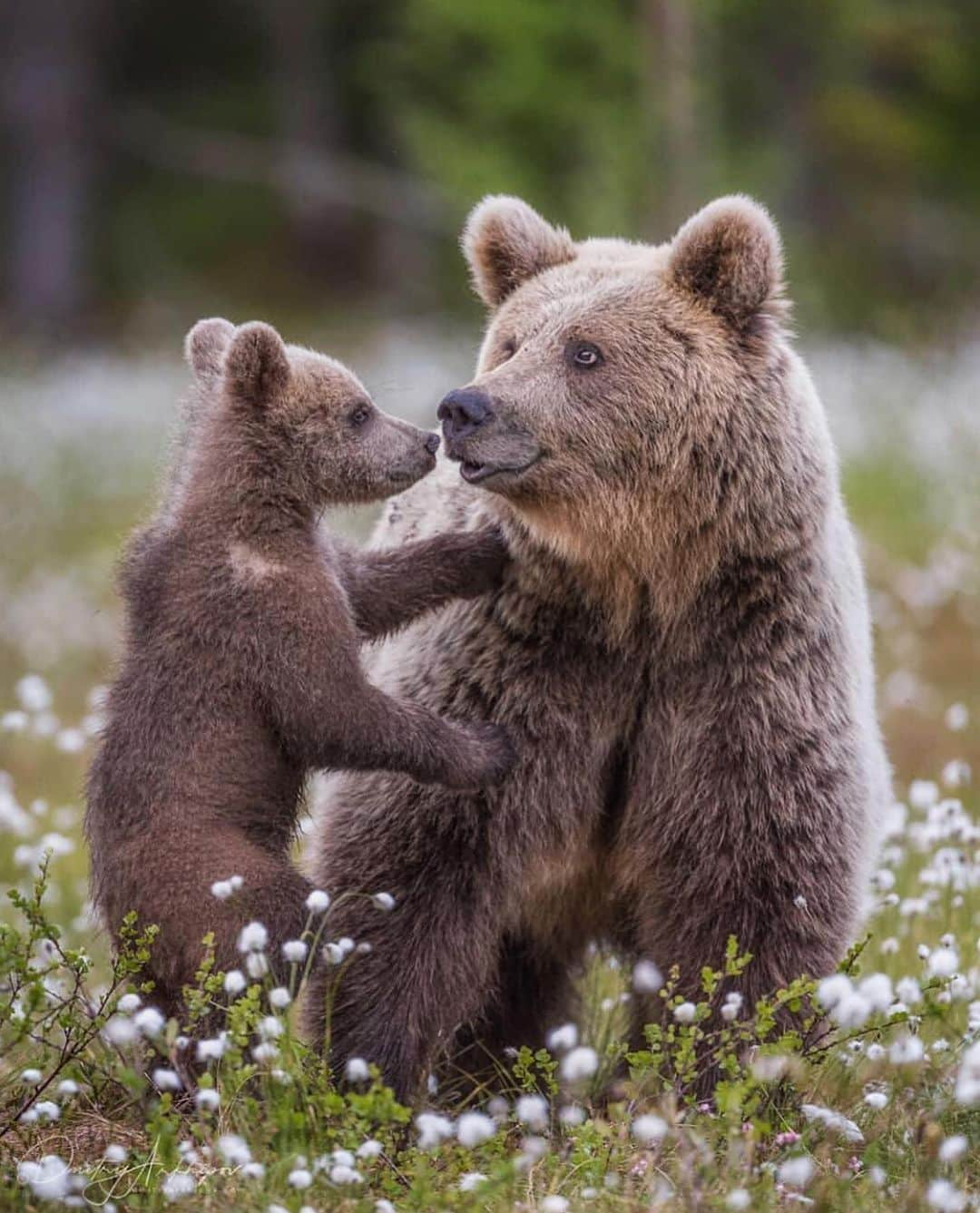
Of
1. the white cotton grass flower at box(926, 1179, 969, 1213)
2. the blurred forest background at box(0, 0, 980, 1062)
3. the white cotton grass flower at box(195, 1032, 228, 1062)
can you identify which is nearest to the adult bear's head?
the blurred forest background at box(0, 0, 980, 1062)

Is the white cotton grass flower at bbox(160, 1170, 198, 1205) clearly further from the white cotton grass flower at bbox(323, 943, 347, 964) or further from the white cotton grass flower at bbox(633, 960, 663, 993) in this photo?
the white cotton grass flower at bbox(633, 960, 663, 993)

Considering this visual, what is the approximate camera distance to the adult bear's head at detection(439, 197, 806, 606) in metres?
4.71

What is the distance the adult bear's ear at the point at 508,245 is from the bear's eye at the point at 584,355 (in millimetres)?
469

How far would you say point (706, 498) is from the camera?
4.73 m

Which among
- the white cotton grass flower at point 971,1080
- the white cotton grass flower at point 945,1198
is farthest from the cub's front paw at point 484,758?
the white cotton grass flower at point 945,1198

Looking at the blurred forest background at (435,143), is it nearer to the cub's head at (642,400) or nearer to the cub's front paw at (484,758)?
the cub's head at (642,400)

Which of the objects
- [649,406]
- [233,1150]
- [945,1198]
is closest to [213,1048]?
[233,1150]

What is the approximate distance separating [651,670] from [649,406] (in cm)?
67

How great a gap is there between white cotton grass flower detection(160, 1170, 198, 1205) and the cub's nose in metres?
1.80

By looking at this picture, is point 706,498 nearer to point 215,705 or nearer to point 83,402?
point 215,705

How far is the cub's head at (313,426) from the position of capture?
15.3 feet

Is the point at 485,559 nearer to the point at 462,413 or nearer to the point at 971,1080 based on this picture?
the point at 462,413

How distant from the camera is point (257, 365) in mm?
4633

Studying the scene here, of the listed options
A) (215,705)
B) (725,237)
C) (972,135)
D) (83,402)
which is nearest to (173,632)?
(215,705)
